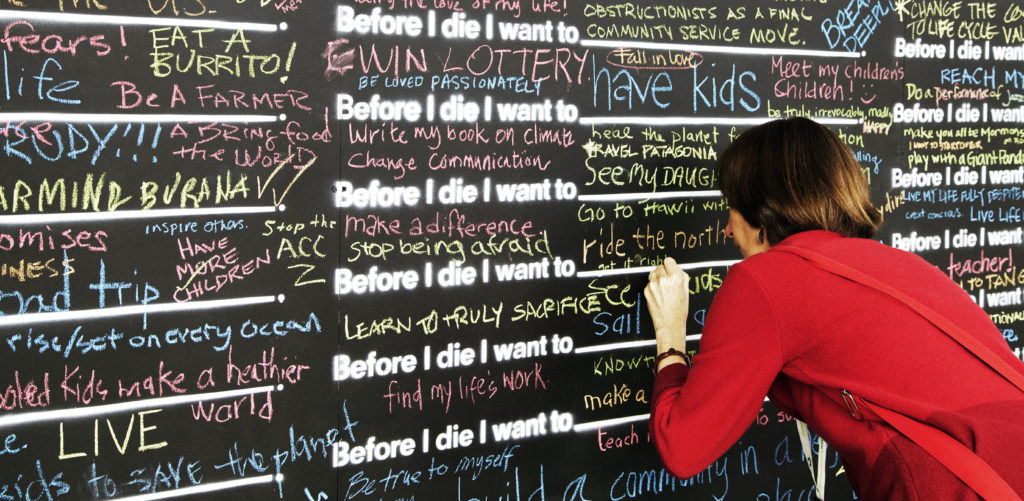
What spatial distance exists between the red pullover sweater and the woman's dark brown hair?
8 cm

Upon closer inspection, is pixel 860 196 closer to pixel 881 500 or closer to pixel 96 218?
pixel 881 500

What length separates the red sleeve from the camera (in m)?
1.71

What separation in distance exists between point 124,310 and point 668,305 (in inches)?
58.3

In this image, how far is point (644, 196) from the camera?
2.70m

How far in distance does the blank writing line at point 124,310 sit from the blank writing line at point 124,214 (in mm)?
233

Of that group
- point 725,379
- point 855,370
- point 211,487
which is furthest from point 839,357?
point 211,487

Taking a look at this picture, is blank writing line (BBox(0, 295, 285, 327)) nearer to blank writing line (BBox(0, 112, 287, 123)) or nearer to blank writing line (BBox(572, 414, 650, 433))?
blank writing line (BBox(0, 112, 287, 123))

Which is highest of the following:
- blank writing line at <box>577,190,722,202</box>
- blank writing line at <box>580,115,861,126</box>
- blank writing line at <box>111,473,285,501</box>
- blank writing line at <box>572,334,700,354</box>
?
blank writing line at <box>580,115,861,126</box>

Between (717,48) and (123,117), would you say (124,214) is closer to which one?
(123,117)

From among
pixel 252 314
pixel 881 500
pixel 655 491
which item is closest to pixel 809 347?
pixel 881 500

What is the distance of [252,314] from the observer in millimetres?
2234

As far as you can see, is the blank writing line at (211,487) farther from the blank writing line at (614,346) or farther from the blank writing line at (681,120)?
the blank writing line at (681,120)

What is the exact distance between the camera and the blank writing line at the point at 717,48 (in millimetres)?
2598

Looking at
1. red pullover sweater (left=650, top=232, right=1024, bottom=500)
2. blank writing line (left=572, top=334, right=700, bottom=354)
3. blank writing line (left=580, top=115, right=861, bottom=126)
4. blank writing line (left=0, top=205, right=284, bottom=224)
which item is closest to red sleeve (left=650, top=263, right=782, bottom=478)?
red pullover sweater (left=650, top=232, right=1024, bottom=500)
